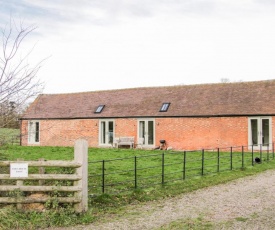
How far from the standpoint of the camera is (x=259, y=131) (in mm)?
23922

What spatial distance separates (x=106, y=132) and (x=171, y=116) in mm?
5512

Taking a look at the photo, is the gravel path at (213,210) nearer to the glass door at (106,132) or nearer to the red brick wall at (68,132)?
the glass door at (106,132)

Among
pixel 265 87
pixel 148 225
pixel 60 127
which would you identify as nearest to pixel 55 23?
pixel 148 225

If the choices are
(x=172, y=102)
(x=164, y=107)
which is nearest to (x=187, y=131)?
(x=164, y=107)

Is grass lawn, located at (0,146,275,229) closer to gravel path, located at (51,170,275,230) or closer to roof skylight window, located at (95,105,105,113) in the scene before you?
gravel path, located at (51,170,275,230)

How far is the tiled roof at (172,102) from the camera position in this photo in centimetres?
2520

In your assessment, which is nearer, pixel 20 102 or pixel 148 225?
pixel 148 225

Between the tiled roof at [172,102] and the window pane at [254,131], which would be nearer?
the window pane at [254,131]

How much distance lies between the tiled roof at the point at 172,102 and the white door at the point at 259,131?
0.59 metres

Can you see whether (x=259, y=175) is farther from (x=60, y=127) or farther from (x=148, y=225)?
(x=60, y=127)

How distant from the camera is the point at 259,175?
13688 mm

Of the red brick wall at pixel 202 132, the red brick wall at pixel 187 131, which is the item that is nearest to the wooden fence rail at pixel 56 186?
the red brick wall at pixel 187 131

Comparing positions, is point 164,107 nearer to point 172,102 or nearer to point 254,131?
point 172,102

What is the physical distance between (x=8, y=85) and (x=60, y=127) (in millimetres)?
24202
